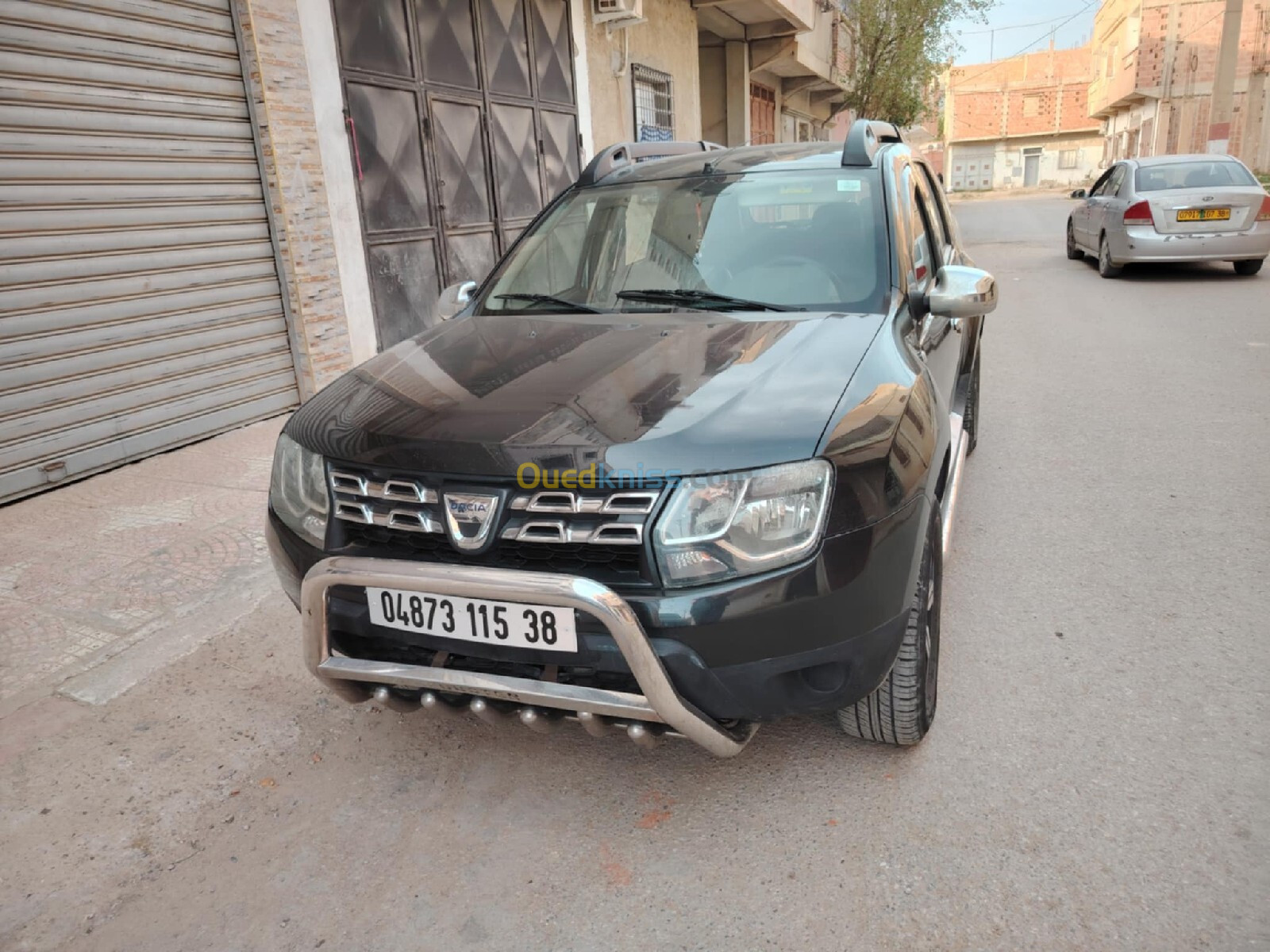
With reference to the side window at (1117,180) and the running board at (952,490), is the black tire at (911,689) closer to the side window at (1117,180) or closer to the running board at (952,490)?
the running board at (952,490)

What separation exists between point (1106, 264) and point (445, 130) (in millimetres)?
8677

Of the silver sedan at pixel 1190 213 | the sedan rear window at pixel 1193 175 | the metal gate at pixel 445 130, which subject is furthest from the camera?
the sedan rear window at pixel 1193 175

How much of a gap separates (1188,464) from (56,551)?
5.64m

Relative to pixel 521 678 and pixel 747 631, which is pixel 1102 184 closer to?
pixel 747 631

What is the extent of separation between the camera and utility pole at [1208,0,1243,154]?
61.4ft

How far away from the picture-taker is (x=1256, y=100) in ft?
111

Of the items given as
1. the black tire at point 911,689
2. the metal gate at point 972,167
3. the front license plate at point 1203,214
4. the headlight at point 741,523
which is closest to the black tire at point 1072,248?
the front license plate at point 1203,214

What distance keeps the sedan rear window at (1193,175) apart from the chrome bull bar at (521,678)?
11252 millimetres

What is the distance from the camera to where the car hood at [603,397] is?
1.99 metres

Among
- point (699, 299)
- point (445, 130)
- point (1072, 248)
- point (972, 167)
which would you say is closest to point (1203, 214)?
point (1072, 248)

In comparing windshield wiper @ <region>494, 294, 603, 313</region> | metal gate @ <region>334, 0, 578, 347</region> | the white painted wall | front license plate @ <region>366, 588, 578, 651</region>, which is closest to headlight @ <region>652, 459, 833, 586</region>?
→ front license plate @ <region>366, 588, 578, 651</region>

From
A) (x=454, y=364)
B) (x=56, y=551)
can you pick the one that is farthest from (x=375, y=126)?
(x=454, y=364)

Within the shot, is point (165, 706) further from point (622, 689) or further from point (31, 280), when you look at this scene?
point (31, 280)

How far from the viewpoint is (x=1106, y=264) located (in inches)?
462
